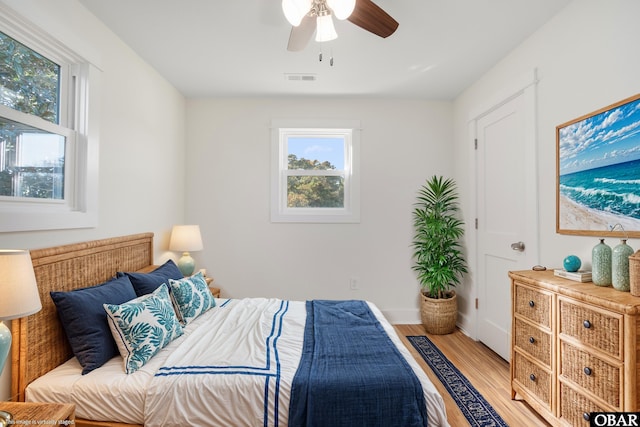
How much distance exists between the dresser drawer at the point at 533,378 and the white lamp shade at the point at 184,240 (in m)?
2.80

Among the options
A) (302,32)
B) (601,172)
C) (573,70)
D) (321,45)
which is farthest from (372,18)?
(601,172)

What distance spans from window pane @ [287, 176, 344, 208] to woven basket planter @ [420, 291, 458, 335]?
1.48 m

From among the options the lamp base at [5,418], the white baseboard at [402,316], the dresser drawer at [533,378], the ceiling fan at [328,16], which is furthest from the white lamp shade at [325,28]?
the white baseboard at [402,316]

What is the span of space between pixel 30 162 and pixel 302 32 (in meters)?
1.70

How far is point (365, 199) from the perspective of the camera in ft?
12.8

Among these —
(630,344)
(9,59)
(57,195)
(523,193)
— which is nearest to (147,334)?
(57,195)

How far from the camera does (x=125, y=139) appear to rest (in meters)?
2.67

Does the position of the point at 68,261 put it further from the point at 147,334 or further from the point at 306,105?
the point at 306,105

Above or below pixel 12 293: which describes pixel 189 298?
below

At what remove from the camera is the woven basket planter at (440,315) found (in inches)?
137

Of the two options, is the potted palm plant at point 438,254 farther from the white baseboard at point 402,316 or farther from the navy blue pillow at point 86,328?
the navy blue pillow at point 86,328

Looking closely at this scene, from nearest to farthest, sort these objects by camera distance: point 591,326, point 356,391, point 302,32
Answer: point 356,391, point 591,326, point 302,32

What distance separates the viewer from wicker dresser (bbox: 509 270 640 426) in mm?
1445

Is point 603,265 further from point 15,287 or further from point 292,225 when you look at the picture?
point 292,225
